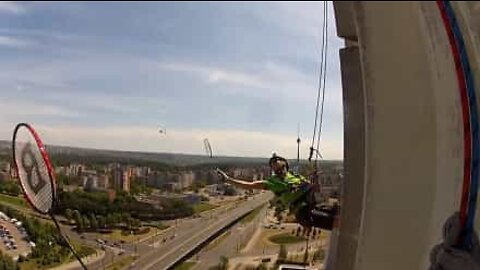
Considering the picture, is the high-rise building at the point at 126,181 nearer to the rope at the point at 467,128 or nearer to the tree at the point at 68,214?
the tree at the point at 68,214

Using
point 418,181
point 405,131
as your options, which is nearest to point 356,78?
point 405,131

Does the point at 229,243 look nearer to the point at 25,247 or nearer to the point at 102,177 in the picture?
the point at 102,177

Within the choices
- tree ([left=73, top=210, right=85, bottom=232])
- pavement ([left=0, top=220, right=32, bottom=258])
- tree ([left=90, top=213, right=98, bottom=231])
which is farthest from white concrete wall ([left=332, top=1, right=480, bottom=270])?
pavement ([left=0, top=220, right=32, bottom=258])

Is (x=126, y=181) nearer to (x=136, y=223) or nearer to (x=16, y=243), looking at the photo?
(x=136, y=223)

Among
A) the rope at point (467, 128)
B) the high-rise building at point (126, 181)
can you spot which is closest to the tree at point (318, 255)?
the rope at point (467, 128)

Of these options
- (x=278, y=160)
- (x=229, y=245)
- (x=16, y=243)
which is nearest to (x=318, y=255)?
(x=278, y=160)

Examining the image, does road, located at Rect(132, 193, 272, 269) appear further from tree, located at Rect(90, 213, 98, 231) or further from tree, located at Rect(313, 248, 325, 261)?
tree, located at Rect(313, 248, 325, 261)
